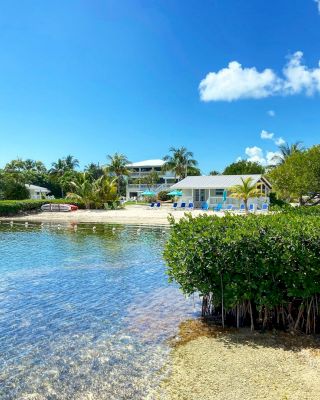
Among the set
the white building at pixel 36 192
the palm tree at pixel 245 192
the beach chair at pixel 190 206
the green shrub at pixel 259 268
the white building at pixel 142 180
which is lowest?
the green shrub at pixel 259 268

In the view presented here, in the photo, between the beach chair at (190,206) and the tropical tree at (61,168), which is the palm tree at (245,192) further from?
the tropical tree at (61,168)

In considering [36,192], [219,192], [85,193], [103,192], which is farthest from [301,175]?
[36,192]

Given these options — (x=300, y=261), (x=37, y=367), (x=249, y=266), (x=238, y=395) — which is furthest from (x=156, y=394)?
(x=300, y=261)

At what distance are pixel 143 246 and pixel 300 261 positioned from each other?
14.6 m

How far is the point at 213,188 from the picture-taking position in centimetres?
4478

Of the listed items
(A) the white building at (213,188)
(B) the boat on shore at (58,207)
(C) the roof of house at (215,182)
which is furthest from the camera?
(B) the boat on shore at (58,207)

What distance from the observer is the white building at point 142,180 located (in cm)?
8010

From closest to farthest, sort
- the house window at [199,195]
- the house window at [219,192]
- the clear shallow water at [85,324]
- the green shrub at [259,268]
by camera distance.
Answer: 1. the clear shallow water at [85,324]
2. the green shrub at [259,268]
3. the house window at [219,192]
4. the house window at [199,195]

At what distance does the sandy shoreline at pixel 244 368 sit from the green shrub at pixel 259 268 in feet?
1.65

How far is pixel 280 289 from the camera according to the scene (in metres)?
6.96

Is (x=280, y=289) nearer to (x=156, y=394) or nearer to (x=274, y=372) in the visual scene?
(x=274, y=372)

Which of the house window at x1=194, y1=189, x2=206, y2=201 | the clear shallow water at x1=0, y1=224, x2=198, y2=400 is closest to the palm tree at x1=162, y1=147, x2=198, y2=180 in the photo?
the house window at x1=194, y1=189, x2=206, y2=201

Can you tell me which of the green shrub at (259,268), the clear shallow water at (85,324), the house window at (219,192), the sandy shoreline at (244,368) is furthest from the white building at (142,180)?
the sandy shoreline at (244,368)

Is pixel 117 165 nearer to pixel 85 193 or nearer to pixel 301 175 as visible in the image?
pixel 85 193
